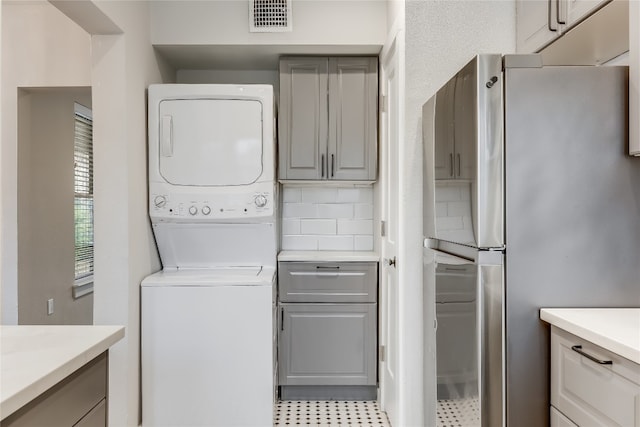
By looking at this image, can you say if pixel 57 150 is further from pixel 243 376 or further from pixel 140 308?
pixel 243 376

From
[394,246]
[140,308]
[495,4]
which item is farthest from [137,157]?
[495,4]

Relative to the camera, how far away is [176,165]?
2.64 meters

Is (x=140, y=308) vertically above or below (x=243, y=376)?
above

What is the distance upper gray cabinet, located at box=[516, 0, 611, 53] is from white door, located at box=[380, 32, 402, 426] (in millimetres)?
584

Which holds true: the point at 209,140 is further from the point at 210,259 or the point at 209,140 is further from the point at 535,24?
the point at 535,24

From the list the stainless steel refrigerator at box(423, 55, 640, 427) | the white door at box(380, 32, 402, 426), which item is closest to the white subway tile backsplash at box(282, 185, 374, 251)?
the white door at box(380, 32, 402, 426)

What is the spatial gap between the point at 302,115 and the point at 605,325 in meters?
2.19

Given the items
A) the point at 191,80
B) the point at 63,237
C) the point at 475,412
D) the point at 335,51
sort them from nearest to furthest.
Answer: the point at 475,412
the point at 335,51
the point at 191,80
the point at 63,237

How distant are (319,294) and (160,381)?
1.06 metres

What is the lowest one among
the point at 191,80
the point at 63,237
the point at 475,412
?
the point at 475,412

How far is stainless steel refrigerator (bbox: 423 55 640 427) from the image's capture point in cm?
149

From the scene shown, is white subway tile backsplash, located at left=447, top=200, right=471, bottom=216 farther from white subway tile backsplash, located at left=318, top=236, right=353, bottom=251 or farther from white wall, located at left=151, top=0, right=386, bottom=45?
white subway tile backsplash, located at left=318, top=236, right=353, bottom=251

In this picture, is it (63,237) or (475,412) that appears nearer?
(475,412)

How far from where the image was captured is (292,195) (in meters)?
3.40
